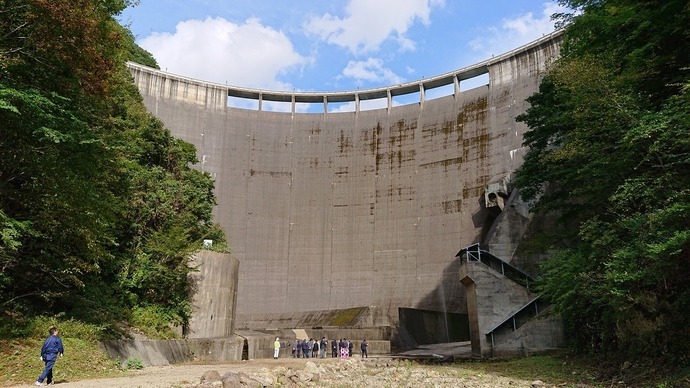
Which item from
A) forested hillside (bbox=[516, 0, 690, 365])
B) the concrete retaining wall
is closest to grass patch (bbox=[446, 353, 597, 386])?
forested hillside (bbox=[516, 0, 690, 365])

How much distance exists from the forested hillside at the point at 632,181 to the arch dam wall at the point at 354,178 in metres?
19.9

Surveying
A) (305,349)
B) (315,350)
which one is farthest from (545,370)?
(315,350)

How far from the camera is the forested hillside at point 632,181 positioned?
33.3 feet

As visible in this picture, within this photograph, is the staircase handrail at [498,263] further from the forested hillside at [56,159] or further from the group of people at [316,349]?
the forested hillside at [56,159]

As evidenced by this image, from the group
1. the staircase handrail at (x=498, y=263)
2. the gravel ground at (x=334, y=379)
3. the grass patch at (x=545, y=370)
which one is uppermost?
the staircase handrail at (x=498, y=263)

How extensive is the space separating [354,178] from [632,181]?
3008 centimetres

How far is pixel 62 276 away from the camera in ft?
42.6

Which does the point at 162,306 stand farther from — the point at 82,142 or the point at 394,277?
the point at 394,277

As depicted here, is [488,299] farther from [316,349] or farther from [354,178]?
[354,178]

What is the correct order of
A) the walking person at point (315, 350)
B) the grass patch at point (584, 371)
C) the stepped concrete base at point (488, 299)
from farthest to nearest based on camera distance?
the walking person at point (315, 350) < the stepped concrete base at point (488, 299) < the grass patch at point (584, 371)

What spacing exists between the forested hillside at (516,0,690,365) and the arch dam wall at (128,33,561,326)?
65.4 ft

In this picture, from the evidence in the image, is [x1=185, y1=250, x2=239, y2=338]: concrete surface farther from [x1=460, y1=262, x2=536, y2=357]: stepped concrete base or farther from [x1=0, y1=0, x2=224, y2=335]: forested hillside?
[x1=460, y1=262, x2=536, y2=357]: stepped concrete base

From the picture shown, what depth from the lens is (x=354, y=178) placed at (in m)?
40.7

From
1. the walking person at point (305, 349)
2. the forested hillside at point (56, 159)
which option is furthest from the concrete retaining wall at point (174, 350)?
the walking person at point (305, 349)
